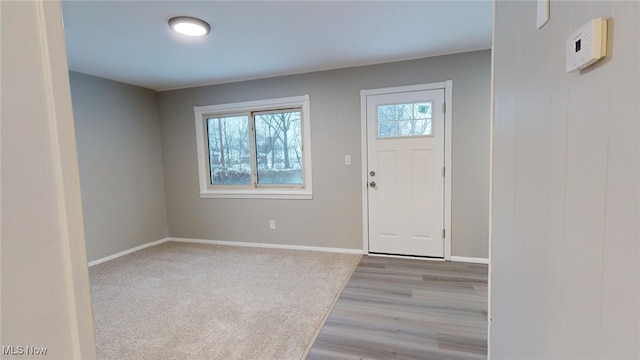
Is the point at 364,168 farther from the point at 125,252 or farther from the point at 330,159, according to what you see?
the point at 125,252

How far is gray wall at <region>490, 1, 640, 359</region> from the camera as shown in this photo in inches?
21.1

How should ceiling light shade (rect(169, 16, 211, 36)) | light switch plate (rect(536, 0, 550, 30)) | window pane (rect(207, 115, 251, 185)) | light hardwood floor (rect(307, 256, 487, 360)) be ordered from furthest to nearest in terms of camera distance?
window pane (rect(207, 115, 251, 185)), ceiling light shade (rect(169, 16, 211, 36)), light hardwood floor (rect(307, 256, 487, 360)), light switch plate (rect(536, 0, 550, 30))

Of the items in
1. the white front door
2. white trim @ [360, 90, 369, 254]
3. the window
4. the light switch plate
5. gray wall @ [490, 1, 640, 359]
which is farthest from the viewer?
the window

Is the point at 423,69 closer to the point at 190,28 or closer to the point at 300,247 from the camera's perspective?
the point at 190,28

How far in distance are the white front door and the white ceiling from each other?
51 cm

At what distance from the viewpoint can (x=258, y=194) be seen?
3.80 m

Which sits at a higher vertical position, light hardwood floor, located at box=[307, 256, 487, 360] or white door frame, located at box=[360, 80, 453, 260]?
white door frame, located at box=[360, 80, 453, 260]

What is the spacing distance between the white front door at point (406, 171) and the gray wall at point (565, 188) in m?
1.90

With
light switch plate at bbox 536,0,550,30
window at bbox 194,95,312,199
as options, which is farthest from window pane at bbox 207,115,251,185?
light switch plate at bbox 536,0,550,30

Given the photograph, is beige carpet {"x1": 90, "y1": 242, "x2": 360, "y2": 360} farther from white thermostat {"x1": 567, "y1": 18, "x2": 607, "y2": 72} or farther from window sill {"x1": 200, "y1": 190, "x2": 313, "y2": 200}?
white thermostat {"x1": 567, "y1": 18, "x2": 607, "y2": 72}

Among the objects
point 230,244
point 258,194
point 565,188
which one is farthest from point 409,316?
point 230,244

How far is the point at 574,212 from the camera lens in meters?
0.70

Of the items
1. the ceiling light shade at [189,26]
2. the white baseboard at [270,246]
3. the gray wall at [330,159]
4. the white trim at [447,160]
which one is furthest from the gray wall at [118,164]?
the white trim at [447,160]

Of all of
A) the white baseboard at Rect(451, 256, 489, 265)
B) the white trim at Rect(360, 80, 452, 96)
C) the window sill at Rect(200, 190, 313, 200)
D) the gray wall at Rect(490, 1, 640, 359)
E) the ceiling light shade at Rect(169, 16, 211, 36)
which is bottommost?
the white baseboard at Rect(451, 256, 489, 265)
